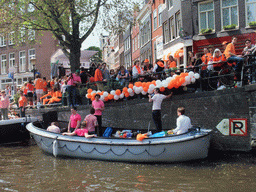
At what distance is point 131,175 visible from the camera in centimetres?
882

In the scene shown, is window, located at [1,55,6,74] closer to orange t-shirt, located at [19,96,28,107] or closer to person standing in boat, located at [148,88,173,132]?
orange t-shirt, located at [19,96,28,107]

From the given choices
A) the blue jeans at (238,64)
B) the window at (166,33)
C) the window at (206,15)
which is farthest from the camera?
the window at (166,33)

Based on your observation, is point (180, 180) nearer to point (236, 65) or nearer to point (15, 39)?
point (236, 65)

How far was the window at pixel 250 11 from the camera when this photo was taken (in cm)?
1883

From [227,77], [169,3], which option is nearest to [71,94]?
[227,77]

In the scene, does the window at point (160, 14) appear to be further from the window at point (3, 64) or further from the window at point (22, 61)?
the window at point (3, 64)

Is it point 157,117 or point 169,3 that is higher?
point 169,3

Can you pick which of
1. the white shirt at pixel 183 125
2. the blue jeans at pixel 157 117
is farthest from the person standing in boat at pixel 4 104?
the white shirt at pixel 183 125

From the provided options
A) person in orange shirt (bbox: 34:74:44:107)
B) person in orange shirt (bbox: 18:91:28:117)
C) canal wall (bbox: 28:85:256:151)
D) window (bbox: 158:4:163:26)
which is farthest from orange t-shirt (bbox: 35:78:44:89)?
window (bbox: 158:4:163:26)

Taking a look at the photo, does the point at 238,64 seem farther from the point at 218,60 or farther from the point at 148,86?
the point at 148,86

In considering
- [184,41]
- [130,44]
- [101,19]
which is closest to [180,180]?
[101,19]

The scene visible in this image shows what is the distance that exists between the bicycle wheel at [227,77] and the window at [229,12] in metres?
8.97

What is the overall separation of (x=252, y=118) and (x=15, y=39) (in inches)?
570

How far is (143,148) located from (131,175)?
134 centimetres
